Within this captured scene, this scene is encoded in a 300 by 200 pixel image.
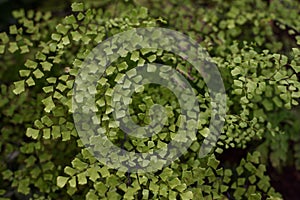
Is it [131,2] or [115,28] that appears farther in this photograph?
[131,2]

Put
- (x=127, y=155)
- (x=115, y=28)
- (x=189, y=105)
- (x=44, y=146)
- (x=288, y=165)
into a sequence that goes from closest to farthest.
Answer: (x=127, y=155) → (x=189, y=105) → (x=115, y=28) → (x=44, y=146) → (x=288, y=165)

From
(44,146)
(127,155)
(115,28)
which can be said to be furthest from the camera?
(44,146)

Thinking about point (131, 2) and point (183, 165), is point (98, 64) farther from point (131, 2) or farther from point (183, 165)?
point (131, 2)

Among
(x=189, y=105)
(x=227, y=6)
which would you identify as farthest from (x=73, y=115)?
(x=227, y=6)

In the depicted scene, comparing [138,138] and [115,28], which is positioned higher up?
[115,28]

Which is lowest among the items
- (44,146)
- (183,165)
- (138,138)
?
(44,146)

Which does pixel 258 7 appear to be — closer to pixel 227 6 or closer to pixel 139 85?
pixel 227 6

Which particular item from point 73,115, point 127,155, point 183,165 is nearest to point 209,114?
point 183,165
